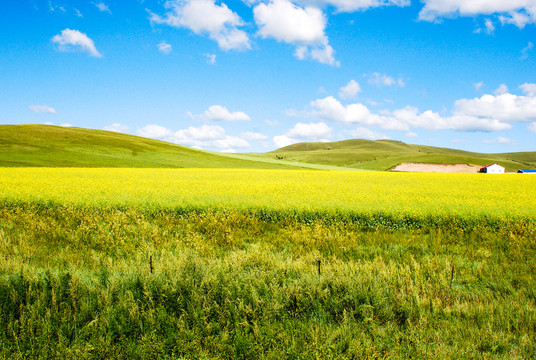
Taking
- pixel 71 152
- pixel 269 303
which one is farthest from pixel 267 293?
pixel 71 152

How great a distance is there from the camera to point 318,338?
132 inches

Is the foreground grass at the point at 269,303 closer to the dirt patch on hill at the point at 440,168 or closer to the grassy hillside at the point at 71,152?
the grassy hillside at the point at 71,152

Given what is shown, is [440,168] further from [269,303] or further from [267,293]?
[269,303]

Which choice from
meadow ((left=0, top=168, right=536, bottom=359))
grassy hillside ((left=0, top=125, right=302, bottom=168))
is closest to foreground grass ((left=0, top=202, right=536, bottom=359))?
meadow ((left=0, top=168, right=536, bottom=359))

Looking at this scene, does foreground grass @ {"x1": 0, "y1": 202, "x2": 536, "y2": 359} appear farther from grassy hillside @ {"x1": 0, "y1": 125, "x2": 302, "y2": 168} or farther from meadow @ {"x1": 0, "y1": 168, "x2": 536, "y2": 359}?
grassy hillside @ {"x1": 0, "y1": 125, "x2": 302, "y2": 168}

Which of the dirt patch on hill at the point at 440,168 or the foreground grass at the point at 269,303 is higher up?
the dirt patch on hill at the point at 440,168

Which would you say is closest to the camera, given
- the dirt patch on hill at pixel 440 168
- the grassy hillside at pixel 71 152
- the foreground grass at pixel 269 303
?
the foreground grass at pixel 269 303

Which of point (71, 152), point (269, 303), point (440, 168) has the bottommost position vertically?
point (269, 303)

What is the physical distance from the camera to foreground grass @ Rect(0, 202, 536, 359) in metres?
3.25

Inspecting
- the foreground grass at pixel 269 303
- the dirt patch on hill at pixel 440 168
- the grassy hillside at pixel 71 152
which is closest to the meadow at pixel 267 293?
the foreground grass at pixel 269 303

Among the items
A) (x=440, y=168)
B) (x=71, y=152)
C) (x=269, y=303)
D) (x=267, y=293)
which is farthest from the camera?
(x=440, y=168)

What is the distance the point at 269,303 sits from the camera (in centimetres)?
386

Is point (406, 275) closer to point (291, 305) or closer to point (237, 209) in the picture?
point (291, 305)

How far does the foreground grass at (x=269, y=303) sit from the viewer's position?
325 centimetres
